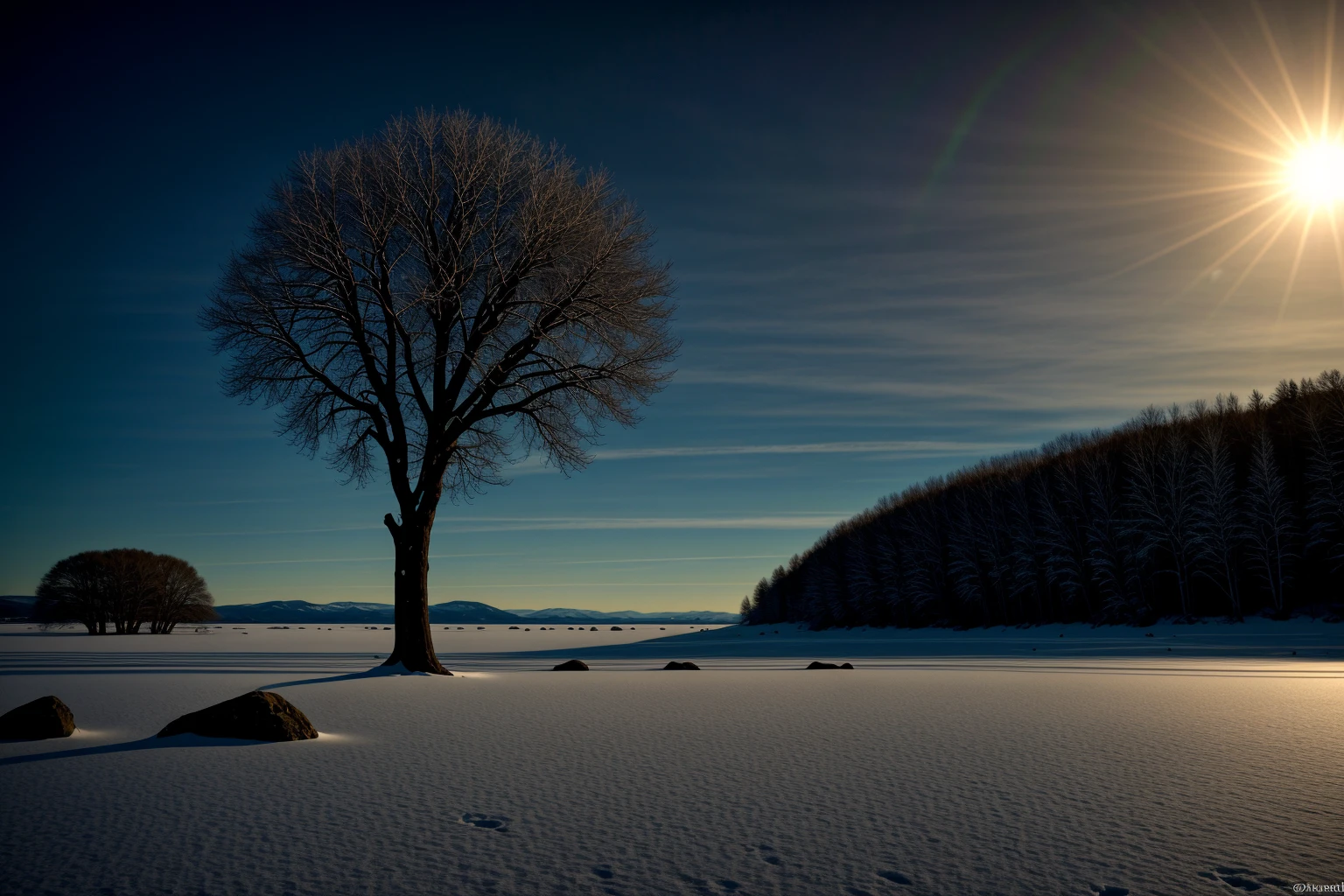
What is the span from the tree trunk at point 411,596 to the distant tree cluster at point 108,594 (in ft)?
217

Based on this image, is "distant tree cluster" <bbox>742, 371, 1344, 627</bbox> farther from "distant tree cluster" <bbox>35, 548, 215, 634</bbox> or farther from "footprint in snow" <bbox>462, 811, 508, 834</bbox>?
"distant tree cluster" <bbox>35, 548, 215, 634</bbox>

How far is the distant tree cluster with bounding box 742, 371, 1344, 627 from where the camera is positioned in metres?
44.1

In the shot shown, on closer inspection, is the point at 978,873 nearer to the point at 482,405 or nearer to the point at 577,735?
the point at 577,735

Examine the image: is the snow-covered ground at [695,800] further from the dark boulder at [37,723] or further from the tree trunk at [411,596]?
the tree trunk at [411,596]

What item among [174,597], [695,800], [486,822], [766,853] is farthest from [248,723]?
[174,597]

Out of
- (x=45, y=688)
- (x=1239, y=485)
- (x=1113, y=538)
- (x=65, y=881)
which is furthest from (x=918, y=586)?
(x=65, y=881)

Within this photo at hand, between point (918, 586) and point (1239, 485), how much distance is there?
110 feet

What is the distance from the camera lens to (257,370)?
17.0 meters

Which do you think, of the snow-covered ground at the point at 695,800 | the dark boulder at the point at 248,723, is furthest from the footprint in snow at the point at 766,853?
the dark boulder at the point at 248,723

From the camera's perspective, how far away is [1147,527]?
51469mm

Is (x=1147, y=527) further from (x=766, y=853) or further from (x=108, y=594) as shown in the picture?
(x=108, y=594)

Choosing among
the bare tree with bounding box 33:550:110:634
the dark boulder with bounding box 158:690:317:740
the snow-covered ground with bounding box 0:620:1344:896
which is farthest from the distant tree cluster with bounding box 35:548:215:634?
the dark boulder with bounding box 158:690:317:740

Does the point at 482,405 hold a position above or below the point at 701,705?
above

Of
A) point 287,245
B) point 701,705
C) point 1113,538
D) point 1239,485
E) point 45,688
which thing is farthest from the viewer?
point 1113,538
